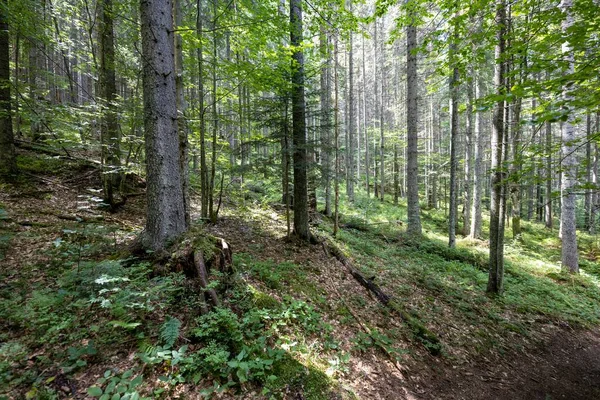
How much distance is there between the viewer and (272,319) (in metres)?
3.87

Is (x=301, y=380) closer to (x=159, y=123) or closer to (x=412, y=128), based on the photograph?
(x=159, y=123)

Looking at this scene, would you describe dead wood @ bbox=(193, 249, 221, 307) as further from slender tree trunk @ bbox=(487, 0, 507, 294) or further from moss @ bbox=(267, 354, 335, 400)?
slender tree trunk @ bbox=(487, 0, 507, 294)

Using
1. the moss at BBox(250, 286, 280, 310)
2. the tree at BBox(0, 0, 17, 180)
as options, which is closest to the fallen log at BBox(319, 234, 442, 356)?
the moss at BBox(250, 286, 280, 310)

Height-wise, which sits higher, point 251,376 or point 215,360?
point 215,360

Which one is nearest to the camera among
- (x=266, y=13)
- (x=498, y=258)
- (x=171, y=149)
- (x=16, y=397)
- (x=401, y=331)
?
(x=16, y=397)

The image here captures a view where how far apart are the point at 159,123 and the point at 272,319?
11.5 feet

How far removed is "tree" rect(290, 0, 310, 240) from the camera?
6738mm

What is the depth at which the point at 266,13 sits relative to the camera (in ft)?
19.0

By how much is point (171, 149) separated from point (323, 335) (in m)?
3.88

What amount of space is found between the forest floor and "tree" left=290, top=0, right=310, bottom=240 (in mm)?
868

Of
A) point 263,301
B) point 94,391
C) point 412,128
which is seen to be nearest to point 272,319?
point 263,301

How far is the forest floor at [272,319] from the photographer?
2715 mm

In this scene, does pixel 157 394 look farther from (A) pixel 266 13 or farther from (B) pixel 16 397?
(A) pixel 266 13

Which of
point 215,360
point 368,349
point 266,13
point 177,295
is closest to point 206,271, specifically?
point 177,295
